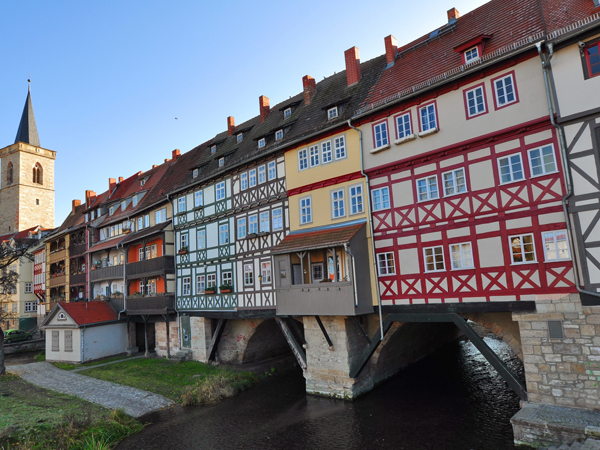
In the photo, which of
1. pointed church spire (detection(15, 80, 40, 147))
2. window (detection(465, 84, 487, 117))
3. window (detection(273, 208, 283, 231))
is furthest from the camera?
pointed church spire (detection(15, 80, 40, 147))

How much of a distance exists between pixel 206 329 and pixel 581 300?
19164mm

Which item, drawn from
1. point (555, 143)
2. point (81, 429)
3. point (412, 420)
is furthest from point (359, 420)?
point (555, 143)

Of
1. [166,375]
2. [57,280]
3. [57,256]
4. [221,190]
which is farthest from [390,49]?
[57,256]

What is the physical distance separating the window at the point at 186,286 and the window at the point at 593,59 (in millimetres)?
21564

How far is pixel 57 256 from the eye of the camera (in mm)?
→ 41312

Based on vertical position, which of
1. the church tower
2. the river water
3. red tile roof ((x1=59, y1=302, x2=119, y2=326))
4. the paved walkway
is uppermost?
the church tower

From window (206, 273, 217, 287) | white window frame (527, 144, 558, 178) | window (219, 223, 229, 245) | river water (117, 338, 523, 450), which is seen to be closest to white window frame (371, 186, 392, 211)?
white window frame (527, 144, 558, 178)

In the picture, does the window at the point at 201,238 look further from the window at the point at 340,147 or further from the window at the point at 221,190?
the window at the point at 340,147

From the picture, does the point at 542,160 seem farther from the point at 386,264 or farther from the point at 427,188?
the point at 386,264

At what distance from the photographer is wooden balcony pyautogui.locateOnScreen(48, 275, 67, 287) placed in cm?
3908

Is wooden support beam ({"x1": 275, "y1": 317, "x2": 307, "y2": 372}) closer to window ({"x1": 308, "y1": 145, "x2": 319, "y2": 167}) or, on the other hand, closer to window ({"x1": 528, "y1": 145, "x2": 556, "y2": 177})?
window ({"x1": 308, "y1": 145, "x2": 319, "y2": 167})

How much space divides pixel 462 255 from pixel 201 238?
15.8m

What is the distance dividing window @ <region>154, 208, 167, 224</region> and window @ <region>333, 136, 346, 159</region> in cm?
1525

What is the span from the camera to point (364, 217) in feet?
53.7
